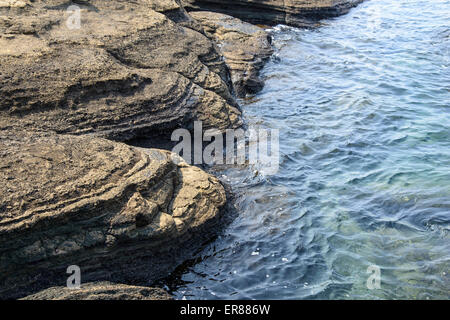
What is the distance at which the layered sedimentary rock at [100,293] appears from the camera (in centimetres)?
459

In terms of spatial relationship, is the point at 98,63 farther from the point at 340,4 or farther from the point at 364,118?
the point at 340,4

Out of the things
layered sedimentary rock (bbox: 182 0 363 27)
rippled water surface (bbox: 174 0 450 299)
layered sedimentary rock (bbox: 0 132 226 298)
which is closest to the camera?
layered sedimentary rock (bbox: 0 132 226 298)

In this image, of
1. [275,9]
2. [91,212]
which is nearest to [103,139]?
[91,212]

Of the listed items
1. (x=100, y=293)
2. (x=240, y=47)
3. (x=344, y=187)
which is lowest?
(x=344, y=187)

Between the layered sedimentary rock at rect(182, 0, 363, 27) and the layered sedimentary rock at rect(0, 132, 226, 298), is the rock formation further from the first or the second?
the layered sedimentary rock at rect(182, 0, 363, 27)

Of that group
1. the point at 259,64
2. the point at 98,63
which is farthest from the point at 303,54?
the point at 98,63

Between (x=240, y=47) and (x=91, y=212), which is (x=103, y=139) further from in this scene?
(x=240, y=47)

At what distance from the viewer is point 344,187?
7688 mm

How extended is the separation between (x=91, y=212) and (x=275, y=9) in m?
12.2

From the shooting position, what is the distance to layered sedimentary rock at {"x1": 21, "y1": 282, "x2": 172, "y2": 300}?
4.59 m

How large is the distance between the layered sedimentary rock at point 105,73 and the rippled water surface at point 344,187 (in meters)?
1.36

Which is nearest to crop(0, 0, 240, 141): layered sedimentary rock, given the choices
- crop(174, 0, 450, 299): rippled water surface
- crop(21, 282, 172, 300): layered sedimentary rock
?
crop(174, 0, 450, 299): rippled water surface

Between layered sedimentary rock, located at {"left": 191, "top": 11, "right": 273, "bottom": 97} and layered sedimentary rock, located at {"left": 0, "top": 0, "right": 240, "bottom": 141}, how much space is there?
1.37 metres

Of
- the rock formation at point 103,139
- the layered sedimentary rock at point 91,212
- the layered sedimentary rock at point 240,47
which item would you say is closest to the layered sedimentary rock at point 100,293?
the rock formation at point 103,139
